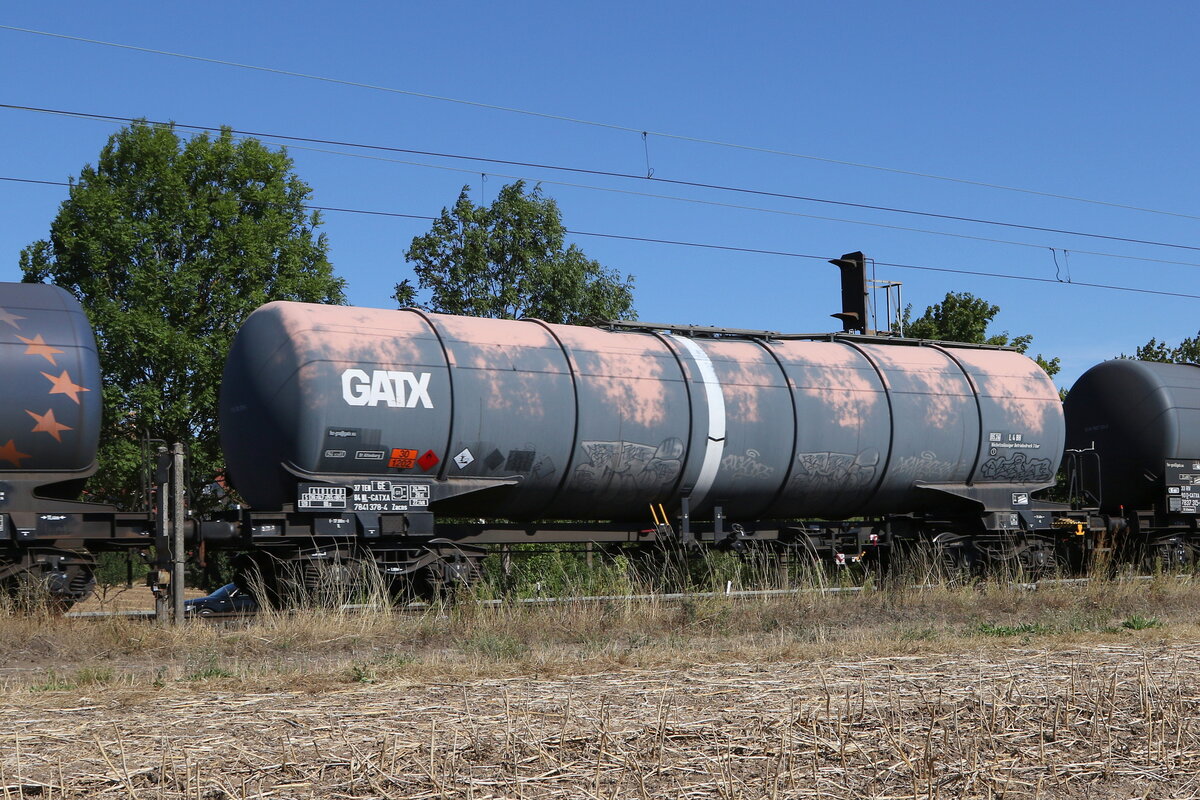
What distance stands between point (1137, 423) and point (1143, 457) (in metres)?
0.59

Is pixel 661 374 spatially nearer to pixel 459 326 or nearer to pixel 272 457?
pixel 459 326

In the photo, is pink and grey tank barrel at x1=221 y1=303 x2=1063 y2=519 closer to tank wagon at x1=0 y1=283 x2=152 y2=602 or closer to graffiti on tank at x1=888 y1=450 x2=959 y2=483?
graffiti on tank at x1=888 y1=450 x2=959 y2=483

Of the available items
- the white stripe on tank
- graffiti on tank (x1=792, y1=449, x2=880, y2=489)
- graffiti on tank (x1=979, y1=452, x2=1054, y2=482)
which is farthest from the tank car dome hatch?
the white stripe on tank

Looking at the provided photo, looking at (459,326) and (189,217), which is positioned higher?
(189,217)

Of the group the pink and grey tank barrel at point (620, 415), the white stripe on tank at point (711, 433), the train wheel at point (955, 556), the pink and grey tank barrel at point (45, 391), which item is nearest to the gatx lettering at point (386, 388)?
the pink and grey tank barrel at point (620, 415)

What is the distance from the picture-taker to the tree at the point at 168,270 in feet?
82.7

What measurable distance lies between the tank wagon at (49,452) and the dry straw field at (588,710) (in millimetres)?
1871

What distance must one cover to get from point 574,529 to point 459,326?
307 cm

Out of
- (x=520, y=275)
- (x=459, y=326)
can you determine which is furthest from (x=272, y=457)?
(x=520, y=275)

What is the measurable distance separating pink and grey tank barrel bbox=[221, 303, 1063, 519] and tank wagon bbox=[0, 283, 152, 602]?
153 cm

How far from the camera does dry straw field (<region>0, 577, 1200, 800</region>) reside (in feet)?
17.0

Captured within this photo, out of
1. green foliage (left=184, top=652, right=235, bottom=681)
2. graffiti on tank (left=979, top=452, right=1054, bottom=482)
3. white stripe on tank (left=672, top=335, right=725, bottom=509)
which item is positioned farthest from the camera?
graffiti on tank (left=979, top=452, right=1054, bottom=482)

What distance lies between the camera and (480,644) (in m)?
10.1

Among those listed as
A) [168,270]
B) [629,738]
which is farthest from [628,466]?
[168,270]
